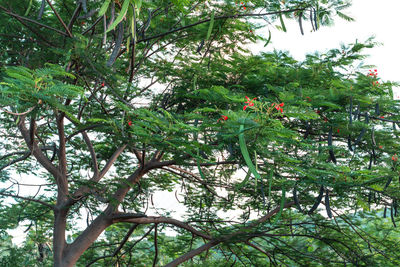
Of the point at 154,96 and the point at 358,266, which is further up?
the point at 154,96

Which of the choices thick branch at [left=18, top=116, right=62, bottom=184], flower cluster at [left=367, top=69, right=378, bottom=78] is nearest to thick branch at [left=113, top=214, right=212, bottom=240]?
thick branch at [left=18, top=116, right=62, bottom=184]

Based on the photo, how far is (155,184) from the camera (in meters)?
10.0

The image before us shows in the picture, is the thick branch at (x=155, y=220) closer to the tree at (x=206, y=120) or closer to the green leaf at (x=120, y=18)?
the tree at (x=206, y=120)

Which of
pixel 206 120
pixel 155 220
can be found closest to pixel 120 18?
pixel 206 120

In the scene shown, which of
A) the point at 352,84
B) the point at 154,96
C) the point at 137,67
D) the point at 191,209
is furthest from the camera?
the point at 191,209

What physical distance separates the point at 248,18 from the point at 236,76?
1199 millimetres

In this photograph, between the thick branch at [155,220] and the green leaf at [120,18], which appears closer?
the green leaf at [120,18]

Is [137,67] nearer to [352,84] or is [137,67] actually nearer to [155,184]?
[155,184]

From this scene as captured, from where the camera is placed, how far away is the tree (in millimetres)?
4379

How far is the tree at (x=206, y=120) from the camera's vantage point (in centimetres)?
438

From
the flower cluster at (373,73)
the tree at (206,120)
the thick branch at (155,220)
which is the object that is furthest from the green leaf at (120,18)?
the thick branch at (155,220)

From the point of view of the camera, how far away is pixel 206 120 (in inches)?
193

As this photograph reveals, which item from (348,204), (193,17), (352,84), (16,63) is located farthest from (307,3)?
(16,63)

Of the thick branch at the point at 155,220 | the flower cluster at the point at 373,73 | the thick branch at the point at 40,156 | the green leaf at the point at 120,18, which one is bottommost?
the green leaf at the point at 120,18
